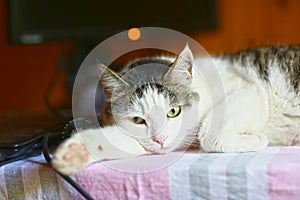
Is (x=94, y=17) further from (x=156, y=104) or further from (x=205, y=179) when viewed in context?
(x=205, y=179)

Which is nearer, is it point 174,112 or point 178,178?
point 178,178

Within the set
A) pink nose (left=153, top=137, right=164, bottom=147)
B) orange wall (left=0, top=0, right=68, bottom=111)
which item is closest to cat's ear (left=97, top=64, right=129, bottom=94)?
pink nose (left=153, top=137, right=164, bottom=147)

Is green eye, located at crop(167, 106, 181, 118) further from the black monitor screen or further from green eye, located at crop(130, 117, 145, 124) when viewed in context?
the black monitor screen

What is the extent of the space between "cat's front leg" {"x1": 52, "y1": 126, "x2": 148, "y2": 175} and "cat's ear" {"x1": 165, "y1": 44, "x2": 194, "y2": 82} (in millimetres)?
140

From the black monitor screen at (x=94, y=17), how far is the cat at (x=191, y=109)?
54 centimetres

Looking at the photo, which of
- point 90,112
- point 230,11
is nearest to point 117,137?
point 90,112

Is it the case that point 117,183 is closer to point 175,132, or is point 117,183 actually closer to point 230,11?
point 175,132

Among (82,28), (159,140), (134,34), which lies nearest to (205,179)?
(159,140)

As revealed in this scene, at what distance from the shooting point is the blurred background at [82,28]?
4.69 ft

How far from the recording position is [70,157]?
68cm

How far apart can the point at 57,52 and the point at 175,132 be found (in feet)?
3.55

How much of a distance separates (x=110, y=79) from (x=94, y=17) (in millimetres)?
707

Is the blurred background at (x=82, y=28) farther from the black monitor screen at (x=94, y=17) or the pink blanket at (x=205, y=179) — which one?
the pink blanket at (x=205, y=179)

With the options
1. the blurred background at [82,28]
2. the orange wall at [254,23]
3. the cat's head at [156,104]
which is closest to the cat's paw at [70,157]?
the cat's head at [156,104]
